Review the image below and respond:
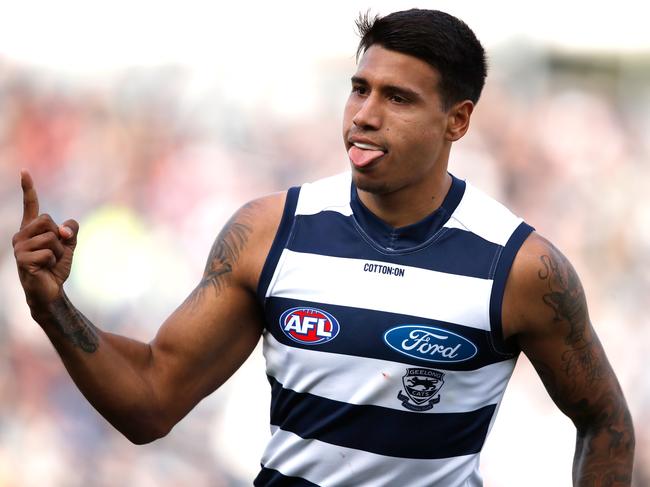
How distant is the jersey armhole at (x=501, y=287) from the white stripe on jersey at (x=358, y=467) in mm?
327

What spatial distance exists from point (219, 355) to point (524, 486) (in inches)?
127

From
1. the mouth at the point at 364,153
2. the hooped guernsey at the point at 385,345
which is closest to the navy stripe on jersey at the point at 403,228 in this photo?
the hooped guernsey at the point at 385,345

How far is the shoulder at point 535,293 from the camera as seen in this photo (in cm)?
305

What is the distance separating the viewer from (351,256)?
3.14m

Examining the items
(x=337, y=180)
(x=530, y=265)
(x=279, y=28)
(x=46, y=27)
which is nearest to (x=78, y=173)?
(x=46, y=27)

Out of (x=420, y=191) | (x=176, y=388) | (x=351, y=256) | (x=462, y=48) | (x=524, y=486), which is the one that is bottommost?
(x=524, y=486)

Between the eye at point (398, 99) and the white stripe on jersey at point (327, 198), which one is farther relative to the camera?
the white stripe on jersey at point (327, 198)

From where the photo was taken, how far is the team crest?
3029 millimetres

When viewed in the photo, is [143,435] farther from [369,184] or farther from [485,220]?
[485,220]

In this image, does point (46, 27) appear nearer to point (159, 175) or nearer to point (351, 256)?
point (159, 175)

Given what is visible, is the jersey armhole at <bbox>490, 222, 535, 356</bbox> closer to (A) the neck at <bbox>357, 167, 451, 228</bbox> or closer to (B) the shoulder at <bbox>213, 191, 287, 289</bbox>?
(A) the neck at <bbox>357, 167, 451, 228</bbox>

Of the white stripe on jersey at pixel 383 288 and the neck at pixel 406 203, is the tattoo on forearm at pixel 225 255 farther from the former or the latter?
the neck at pixel 406 203

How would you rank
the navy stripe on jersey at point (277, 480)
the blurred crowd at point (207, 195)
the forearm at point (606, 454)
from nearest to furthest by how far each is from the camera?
the navy stripe on jersey at point (277, 480)
the forearm at point (606, 454)
the blurred crowd at point (207, 195)

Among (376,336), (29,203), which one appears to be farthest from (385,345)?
(29,203)
